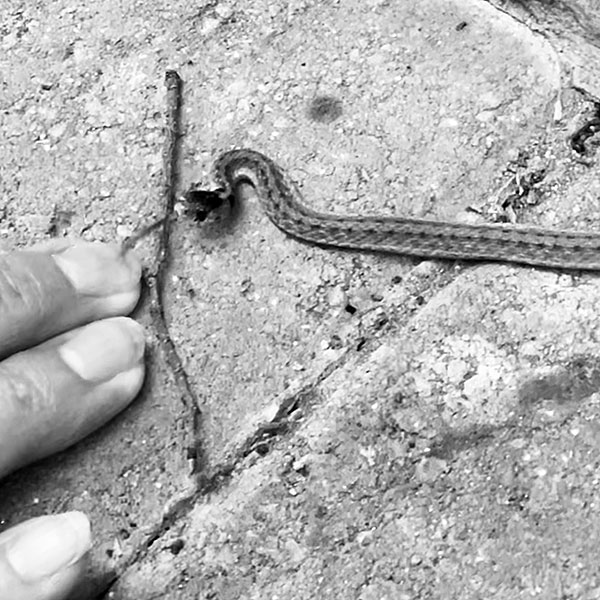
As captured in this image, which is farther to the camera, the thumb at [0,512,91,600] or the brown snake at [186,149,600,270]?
the brown snake at [186,149,600,270]

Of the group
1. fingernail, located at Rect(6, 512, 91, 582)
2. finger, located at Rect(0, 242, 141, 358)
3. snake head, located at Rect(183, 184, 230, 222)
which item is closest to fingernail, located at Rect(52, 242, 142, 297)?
finger, located at Rect(0, 242, 141, 358)

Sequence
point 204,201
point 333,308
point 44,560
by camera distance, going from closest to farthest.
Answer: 1. point 44,560
2. point 333,308
3. point 204,201

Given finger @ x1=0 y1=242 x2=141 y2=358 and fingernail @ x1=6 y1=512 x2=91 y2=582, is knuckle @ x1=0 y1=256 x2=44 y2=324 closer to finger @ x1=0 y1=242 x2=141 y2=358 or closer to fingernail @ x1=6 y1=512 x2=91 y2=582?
finger @ x1=0 y1=242 x2=141 y2=358

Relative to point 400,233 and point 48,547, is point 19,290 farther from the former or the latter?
point 400,233

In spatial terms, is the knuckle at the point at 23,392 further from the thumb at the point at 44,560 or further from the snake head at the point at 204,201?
the snake head at the point at 204,201

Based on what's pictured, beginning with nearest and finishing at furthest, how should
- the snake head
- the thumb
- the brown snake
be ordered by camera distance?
the thumb < the brown snake < the snake head

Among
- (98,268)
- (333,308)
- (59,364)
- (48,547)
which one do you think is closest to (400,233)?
(333,308)
